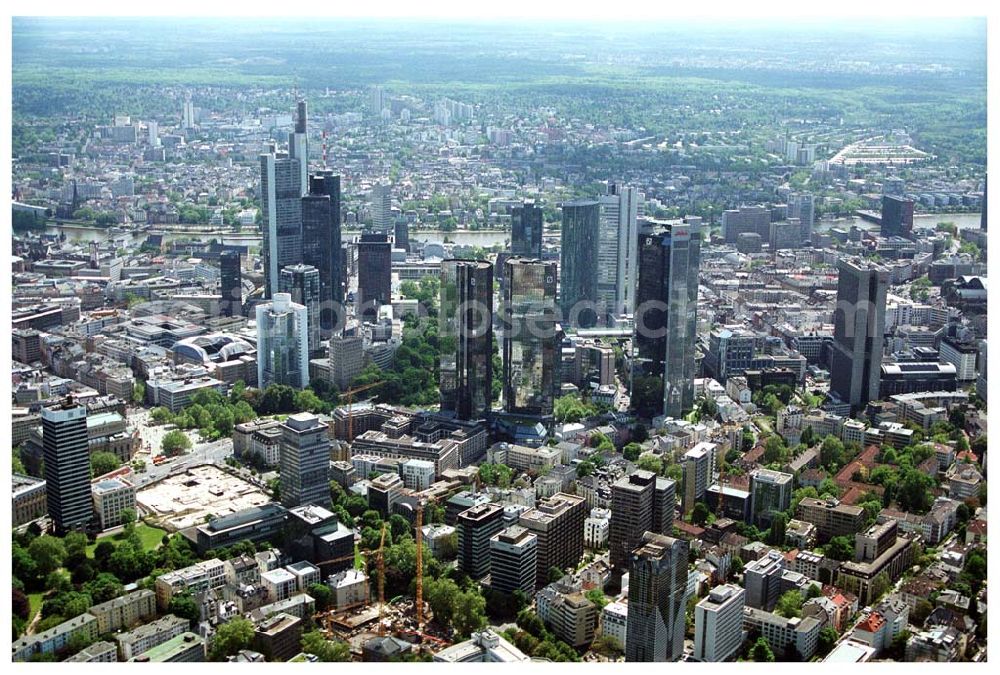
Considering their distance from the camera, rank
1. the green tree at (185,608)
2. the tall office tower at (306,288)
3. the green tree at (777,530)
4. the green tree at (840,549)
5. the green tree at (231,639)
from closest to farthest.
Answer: the green tree at (231,639), the green tree at (185,608), the green tree at (840,549), the green tree at (777,530), the tall office tower at (306,288)

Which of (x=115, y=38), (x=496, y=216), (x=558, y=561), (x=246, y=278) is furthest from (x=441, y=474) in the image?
(x=115, y=38)

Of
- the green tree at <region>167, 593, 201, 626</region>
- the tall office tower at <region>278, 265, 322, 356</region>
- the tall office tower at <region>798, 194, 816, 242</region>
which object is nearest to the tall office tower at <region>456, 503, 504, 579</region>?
the green tree at <region>167, 593, 201, 626</region>

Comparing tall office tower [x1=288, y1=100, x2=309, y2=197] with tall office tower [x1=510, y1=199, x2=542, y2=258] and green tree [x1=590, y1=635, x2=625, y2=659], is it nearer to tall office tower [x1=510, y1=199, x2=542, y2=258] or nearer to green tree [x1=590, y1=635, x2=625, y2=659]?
tall office tower [x1=510, y1=199, x2=542, y2=258]

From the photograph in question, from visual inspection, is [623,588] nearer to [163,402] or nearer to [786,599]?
[786,599]

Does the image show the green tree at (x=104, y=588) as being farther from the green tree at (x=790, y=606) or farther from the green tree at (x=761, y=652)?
the green tree at (x=790, y=606)

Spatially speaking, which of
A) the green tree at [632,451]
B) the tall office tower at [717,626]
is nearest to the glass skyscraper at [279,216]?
the green tree at [632,451]
